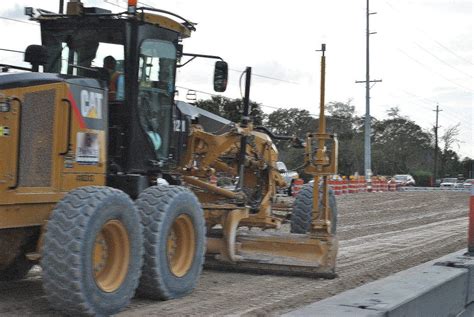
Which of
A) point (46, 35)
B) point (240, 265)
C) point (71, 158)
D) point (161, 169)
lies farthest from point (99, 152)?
point (240, 265)

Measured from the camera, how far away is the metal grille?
5.89 m

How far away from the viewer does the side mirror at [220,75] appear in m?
8.51

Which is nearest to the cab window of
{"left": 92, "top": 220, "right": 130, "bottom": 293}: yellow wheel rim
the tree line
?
{"left": 92, "top": 220, "right": 130, "bottom": 293}: yellow wheel rim

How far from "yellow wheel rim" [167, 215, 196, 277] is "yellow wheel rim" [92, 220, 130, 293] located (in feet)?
3.50

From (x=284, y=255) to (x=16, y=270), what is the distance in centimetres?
345

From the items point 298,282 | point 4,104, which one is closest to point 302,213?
point 298,282

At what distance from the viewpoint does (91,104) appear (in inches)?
258

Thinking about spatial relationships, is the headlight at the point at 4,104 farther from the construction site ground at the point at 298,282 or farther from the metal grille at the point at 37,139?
the construction site ground at the point at 298,282

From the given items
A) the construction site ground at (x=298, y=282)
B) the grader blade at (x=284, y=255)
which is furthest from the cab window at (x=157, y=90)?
the grader blade at (x=284, y=255)

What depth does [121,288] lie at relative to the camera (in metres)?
6.15

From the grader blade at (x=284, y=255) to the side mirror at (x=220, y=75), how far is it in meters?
2.17

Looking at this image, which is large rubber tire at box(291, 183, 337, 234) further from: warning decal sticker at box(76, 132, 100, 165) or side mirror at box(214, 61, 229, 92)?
warning decal sticker at box(76, 132, 100, 165)

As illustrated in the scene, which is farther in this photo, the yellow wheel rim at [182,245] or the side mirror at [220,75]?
the side mirror at [220,75]

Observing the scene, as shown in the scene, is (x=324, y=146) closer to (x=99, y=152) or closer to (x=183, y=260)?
(x=183, y=260)
